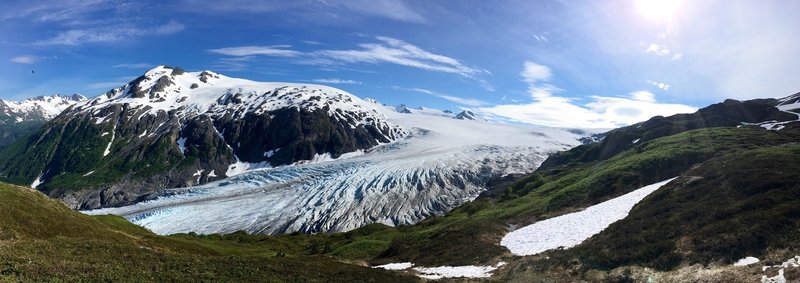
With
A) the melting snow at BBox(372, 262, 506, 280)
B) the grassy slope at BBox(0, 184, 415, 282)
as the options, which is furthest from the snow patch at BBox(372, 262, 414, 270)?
the grassy slope at BBox(0, 184, 415, 282)

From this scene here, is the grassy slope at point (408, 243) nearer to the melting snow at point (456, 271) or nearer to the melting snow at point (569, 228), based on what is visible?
the melting snow at point (456, 271)

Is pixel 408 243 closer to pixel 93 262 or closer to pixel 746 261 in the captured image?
pixel 93 262

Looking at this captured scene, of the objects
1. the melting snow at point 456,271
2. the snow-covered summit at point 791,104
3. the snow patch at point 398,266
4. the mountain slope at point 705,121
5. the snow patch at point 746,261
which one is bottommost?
the snow patch at point 398,266

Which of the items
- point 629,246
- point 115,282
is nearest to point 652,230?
point 629,246

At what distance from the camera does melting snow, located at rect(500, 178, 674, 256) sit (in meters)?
49.9

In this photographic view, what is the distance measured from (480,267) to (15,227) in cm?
4251

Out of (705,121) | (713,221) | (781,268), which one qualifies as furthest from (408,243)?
(705,121)

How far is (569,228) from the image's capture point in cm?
5469

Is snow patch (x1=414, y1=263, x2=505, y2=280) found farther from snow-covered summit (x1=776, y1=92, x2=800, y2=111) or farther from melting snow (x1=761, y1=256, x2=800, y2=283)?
snow-covered summit (x1=776, y1=92, x2=800, y2=111)

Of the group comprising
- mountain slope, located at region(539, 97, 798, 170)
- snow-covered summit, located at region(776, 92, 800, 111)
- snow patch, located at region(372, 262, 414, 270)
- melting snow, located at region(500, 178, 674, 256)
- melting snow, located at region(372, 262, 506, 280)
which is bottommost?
snow patch, located at region(372, 262, 414, 270)

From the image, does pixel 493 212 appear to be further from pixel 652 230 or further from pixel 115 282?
pixel 115 282

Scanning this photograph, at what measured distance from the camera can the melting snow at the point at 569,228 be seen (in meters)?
49.9

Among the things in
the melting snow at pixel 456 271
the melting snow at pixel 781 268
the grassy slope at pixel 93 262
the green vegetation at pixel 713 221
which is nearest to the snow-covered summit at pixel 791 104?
A: the green vegetation at pixel 713 221

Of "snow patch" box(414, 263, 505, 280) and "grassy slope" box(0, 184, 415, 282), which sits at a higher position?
"grassy slope" box(0, 184, 415, 282)
